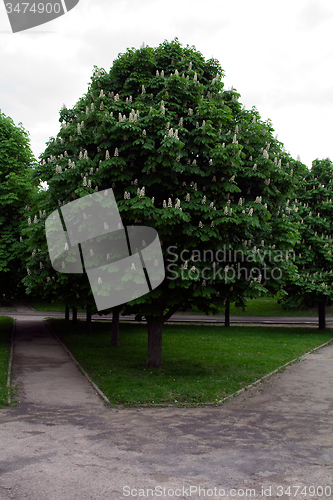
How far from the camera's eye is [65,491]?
17.9ft

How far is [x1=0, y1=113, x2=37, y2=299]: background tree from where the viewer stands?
17.8 metres

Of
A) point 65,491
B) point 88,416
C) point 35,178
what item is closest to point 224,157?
point 35,178

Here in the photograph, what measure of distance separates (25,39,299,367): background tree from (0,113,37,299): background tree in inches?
236

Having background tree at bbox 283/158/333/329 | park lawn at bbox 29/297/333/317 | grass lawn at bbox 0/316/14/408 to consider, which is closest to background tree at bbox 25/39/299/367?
grass lawn at bbox 0/316/14/408

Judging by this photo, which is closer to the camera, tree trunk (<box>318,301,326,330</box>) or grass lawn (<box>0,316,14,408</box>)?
grass lawn (<box>0,316,14,408</box>)

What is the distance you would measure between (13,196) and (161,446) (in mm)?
13782

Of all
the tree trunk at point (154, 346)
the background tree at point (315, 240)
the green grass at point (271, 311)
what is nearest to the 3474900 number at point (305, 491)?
the tree trunk at point (154, 346)

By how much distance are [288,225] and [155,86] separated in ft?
18.6

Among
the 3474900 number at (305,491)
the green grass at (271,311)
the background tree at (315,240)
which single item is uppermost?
the background tree at (315,240)

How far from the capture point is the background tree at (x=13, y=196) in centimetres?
1784

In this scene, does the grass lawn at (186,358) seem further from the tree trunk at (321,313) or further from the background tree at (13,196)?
the background tree at (13,196)

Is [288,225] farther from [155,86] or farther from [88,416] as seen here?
[88,416]

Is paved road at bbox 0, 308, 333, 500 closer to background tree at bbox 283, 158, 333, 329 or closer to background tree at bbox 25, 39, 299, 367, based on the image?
background tree at bbox 25, 39, 299, 367

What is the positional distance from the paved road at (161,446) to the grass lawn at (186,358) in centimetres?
75
